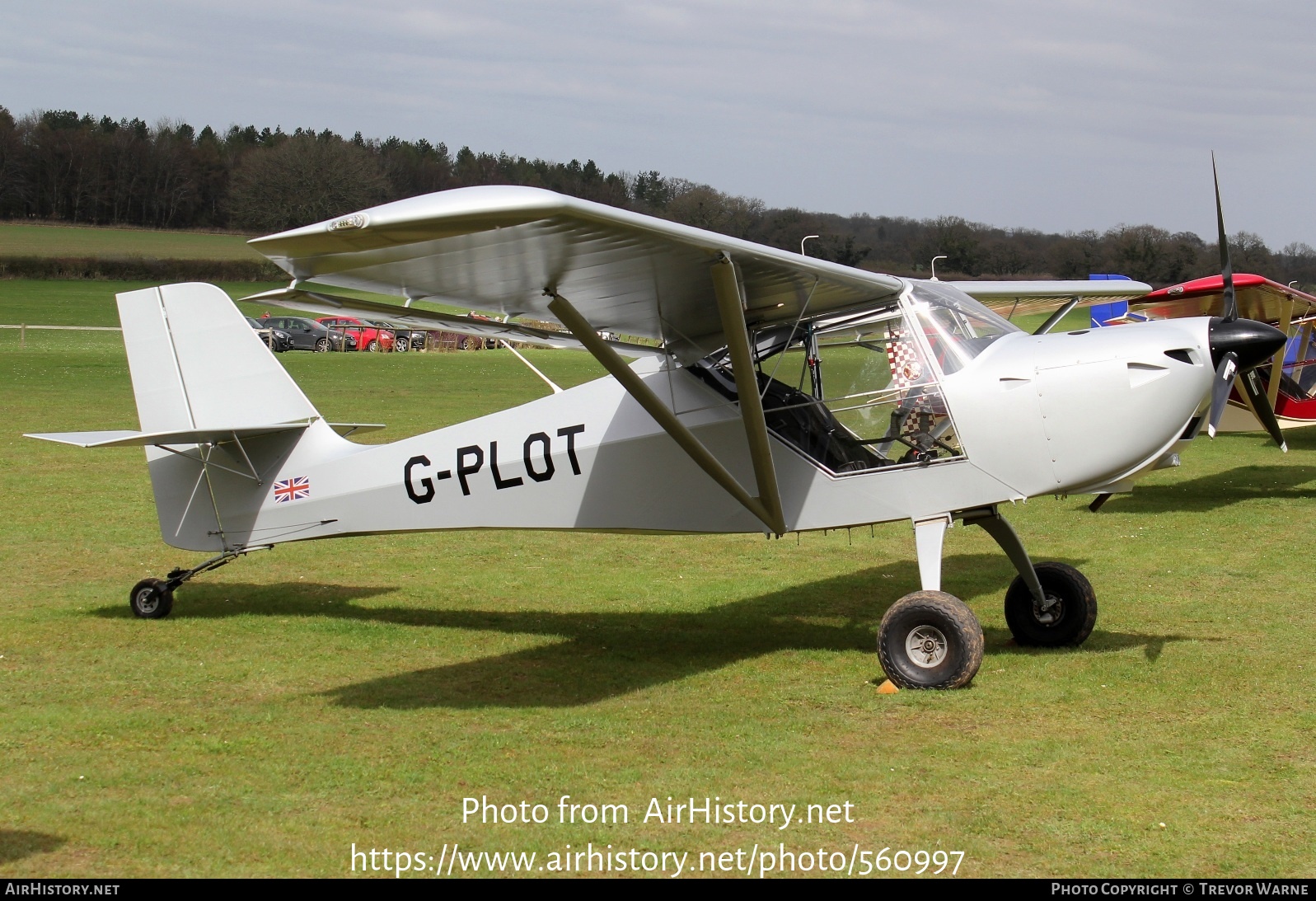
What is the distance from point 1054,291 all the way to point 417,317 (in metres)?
5.56

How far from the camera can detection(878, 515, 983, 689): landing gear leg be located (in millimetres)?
6836

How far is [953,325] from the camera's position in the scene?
752cm

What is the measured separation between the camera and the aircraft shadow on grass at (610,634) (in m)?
7.21

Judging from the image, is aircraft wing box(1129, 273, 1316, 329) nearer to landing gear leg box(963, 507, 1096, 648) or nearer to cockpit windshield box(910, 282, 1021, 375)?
landing gear leg box(963, 507, 1096, 648)

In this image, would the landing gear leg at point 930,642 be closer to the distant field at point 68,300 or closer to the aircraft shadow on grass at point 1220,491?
the aircraft shadow on grass at point 1220,491

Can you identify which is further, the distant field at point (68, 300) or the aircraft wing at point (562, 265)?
the distant field at point (68, 300)

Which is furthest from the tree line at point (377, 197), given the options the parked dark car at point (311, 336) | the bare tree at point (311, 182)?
the parked dark car at point (311, 336)

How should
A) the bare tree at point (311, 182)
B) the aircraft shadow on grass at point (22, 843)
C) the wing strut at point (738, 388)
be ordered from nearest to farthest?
the aircraft shadow on grass at point (22, 843) → the wing strut at point (738, 388) → the bare tree at point (311, 182)

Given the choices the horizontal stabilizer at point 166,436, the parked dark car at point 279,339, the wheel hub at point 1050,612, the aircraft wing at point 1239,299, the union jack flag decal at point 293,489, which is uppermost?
the parked dark car at point 279,339

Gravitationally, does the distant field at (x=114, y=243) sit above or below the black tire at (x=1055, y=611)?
above

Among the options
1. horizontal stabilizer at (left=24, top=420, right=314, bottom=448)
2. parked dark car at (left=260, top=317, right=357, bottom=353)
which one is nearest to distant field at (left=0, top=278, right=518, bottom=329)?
parked dark car at (left=260, top=317, right=357, bottom=353)

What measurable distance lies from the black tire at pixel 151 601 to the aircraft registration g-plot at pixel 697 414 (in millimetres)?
14

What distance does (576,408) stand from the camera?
829cm

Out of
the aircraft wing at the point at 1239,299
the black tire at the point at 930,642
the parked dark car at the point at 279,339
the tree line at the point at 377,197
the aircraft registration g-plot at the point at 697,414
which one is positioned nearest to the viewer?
the aircraft registration g-plot at the point at 697,414
